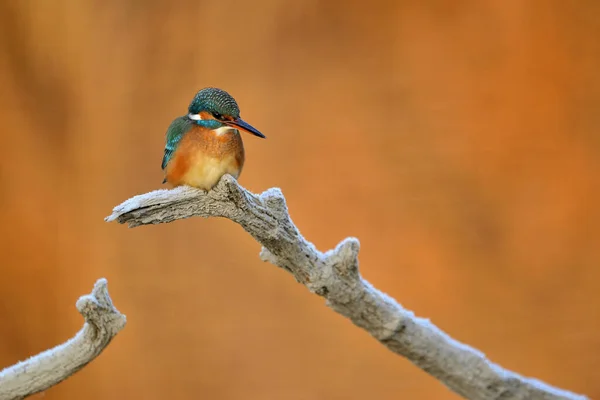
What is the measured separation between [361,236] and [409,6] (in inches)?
28.1

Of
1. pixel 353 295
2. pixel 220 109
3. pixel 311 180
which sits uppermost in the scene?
pixel 311 180

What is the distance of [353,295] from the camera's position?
935mm

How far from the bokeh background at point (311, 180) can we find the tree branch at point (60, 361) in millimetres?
1037

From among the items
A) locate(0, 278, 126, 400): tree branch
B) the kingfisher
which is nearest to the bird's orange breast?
the kingfisher

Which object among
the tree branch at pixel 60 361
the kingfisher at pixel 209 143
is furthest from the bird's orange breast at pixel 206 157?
the tree branch at pixel 60 361

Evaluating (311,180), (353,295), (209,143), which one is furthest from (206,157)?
(311,180)

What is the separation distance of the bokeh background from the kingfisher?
39.5 inches

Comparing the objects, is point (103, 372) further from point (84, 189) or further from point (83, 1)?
point (83, 1)

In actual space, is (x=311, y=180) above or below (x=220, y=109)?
above

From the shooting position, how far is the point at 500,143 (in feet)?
6.32

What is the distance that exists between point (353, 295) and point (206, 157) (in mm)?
298

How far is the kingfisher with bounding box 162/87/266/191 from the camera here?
94cm

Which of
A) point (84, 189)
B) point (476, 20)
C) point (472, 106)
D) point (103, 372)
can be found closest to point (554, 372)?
point (472, 106)

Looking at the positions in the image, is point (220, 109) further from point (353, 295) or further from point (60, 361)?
point (60, 361)
